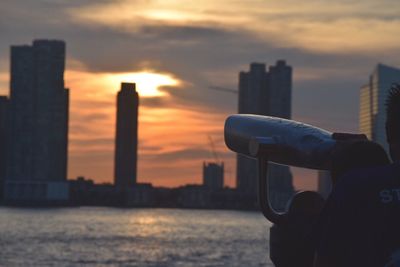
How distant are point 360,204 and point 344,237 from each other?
0.13 m

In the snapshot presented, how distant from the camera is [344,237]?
4.09m

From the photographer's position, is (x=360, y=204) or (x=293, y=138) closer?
(x=360, y=204)

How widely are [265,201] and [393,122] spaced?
1.99ft

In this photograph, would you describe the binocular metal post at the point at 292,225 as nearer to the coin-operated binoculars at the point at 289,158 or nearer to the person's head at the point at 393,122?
the coin-operated binoculars at the point at 289,158

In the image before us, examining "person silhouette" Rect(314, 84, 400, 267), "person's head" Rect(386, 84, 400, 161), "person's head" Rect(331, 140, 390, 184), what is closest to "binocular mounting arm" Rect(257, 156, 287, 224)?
"person's head" Rect(331, 140, 390, 184)

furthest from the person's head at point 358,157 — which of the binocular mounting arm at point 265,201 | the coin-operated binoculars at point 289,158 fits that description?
the binocular mounting arm at point 265,201

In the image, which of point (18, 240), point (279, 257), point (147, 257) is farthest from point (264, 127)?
point (18, 240)

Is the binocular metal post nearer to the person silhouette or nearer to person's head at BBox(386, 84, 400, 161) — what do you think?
the person silhouette

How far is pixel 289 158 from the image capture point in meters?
4.81

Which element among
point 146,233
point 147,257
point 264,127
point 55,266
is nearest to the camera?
point 264,127

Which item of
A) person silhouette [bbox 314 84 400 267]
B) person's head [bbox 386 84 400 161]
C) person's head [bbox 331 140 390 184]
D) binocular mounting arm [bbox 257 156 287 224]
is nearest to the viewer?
person silhouette [bbox 314 84 400 267]

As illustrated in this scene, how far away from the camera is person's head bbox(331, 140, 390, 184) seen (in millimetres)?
4367

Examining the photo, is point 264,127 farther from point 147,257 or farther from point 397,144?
point 147,257

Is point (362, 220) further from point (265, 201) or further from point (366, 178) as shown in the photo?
point (265, 201)
